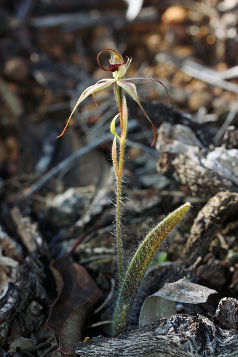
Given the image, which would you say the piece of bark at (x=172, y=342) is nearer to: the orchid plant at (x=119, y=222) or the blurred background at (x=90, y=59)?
the orchid plant at (x=119, y=222)

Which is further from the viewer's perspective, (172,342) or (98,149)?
(98,149)

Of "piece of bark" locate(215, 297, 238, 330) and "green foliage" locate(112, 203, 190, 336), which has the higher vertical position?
"green foliage" locate(112, 203, 190, 336)

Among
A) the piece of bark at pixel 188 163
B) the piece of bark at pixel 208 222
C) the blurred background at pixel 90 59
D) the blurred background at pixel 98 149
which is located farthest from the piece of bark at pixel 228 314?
the blurred background at pixel 90 59

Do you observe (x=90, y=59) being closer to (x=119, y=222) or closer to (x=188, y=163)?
(x=188, y=163)

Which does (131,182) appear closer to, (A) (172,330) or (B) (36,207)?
(B) (36,207)

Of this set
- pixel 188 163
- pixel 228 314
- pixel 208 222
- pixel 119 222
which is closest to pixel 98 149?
pixel 188 163

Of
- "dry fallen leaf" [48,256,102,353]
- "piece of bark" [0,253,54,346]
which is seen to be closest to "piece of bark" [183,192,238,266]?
"dry fallen leaf" [48,256,102,353]

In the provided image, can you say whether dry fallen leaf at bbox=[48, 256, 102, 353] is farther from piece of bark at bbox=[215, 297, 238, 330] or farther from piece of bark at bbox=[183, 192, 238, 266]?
piece of bark at bbox=[215, 297, 238, 330]
